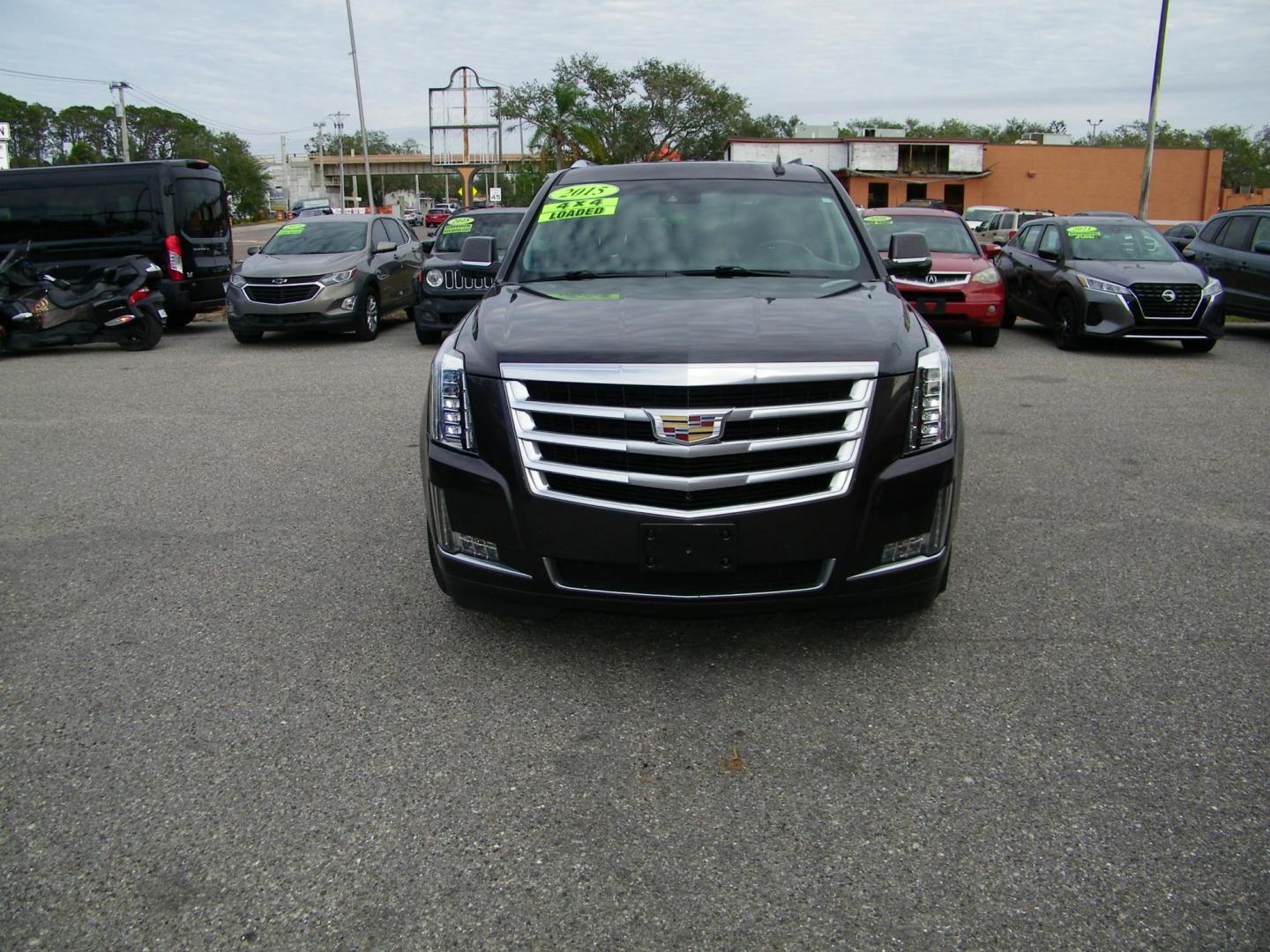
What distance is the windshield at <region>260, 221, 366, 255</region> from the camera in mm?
14281

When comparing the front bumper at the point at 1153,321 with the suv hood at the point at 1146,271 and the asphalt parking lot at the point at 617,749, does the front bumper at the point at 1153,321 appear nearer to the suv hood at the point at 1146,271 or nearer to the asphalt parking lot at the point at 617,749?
the suv hood at the point at 1146,271

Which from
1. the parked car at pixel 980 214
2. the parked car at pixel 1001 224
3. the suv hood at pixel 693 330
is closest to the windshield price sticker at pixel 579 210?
the suv hood at pixel 693 330

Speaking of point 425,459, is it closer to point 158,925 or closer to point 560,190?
point 158,925

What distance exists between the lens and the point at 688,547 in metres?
3.38

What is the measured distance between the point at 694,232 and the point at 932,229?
9725mm

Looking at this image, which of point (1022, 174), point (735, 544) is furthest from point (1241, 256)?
point (1022, 174)

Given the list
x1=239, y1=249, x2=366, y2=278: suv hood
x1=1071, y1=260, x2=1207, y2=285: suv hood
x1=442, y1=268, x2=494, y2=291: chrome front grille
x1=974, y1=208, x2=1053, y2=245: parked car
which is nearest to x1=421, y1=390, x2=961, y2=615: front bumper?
x1=442, y1=268, x2=494, y2=291: chrome front grille

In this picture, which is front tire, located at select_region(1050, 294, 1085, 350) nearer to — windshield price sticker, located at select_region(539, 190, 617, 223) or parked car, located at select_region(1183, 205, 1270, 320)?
parked car, located at select_region(1183, 205, 1270, 320)

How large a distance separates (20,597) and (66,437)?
13.2 ft

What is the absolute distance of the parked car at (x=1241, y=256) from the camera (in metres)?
13.1

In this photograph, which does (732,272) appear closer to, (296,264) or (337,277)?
(337,277)

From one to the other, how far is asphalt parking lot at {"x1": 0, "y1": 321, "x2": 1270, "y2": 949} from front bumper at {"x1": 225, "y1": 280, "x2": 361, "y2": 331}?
7.66 m

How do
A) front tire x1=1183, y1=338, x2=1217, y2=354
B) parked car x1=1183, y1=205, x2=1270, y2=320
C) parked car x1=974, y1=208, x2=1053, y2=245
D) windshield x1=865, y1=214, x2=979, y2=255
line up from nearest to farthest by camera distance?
1. front tire x1=1183, y1=338, x2=1217, y2=354
2. parked car x1=1183, y1=205, x2=1270, y2=320
3. windshield x1=865, y1=214, x2=979, y2=255
4. parked car x1=974, y1=208, x2=1053, y2=245

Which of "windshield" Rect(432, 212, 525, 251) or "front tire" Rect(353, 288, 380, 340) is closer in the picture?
"front tire" Rect(353, 288, 380, 340)
